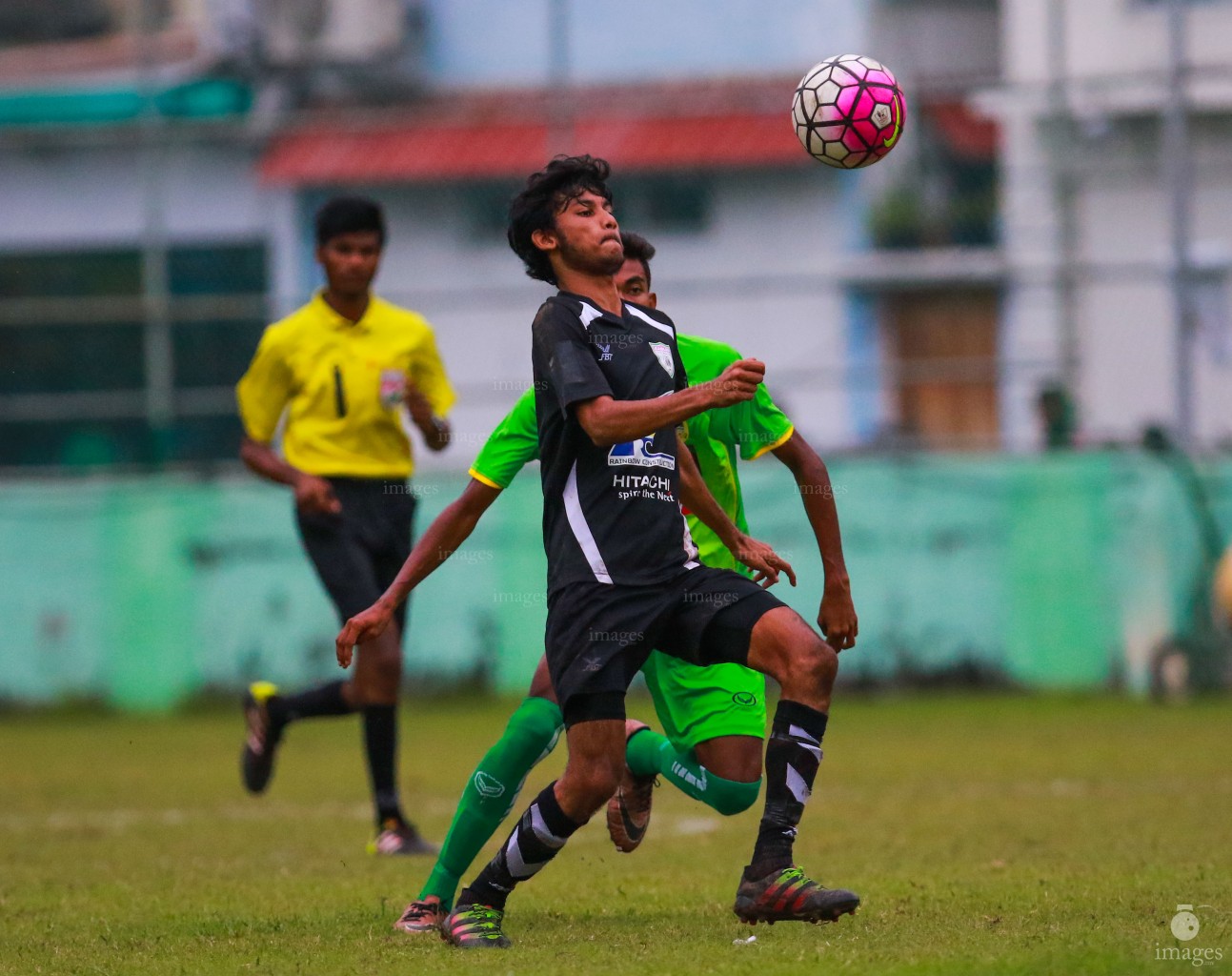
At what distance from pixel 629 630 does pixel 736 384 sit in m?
0.75

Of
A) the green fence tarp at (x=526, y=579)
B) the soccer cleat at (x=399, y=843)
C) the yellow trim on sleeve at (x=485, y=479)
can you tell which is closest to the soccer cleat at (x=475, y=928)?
the yellow trim on sleeve at (x=485, y=479)

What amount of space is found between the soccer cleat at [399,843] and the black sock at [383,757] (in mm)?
53

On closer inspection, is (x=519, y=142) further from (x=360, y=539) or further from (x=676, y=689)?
(x=676, y=689)

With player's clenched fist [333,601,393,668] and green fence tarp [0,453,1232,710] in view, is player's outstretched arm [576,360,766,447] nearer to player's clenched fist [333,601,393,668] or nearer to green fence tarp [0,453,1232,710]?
player's clenched fist [333,601,393,668]

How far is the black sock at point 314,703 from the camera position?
859 centimetres

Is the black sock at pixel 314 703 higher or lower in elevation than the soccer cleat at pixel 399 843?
higher

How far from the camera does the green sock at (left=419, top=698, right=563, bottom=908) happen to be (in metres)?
5.84

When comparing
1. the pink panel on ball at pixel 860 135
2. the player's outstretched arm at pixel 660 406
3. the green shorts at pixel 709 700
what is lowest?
the green shorts at pixel 709 700

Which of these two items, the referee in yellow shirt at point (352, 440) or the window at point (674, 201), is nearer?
the referee in yellow shirt at point (352, 440)

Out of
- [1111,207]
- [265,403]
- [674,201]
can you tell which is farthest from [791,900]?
[674,201]

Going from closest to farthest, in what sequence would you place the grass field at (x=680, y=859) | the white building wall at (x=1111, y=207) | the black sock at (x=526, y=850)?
the grass field at (x=680, y=859), the black sock at (x=526, y=850), the white building wall at (x=1111, y=207)

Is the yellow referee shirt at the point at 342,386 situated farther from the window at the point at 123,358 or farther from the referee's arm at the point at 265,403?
the window at the point at 123,358

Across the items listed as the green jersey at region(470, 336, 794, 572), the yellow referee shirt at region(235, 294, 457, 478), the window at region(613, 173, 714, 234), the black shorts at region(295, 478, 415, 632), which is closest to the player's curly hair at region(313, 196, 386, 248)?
the yellow referee shirt at region(235, 294, 457, 478)

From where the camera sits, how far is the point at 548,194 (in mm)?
5648
